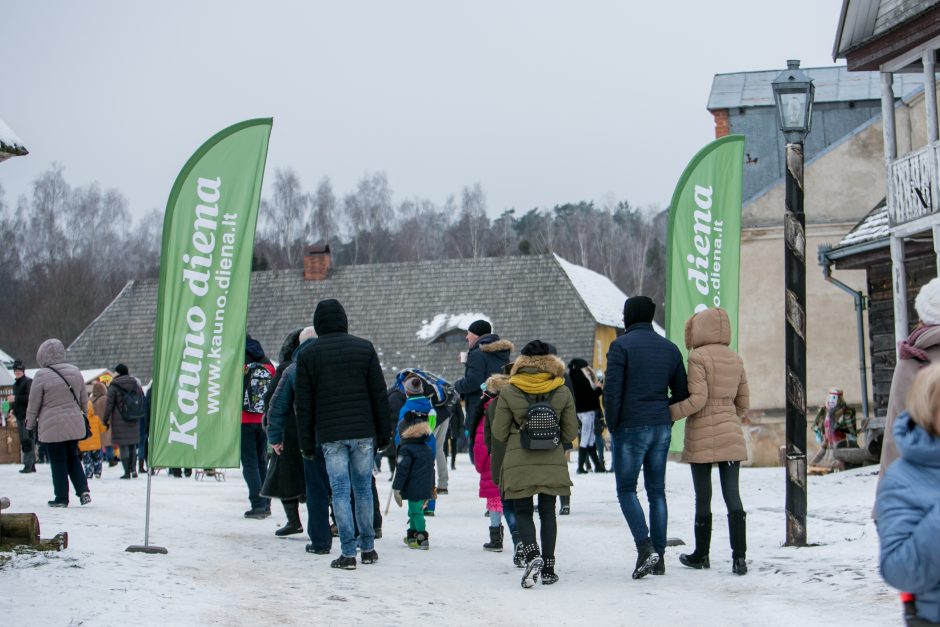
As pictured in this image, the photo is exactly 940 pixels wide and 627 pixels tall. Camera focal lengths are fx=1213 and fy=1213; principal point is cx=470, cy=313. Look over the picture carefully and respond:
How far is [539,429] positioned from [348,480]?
1.58 metres

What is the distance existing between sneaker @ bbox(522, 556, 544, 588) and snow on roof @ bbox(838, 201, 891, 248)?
35.2ft

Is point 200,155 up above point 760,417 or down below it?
above

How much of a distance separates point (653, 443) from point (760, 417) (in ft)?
54.0

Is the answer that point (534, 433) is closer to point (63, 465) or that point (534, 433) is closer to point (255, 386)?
point (255, 386)

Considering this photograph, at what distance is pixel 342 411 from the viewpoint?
8.59 meters

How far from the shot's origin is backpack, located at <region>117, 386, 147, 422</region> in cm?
1980

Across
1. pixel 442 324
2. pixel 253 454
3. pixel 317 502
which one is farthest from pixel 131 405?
pixel 442 324

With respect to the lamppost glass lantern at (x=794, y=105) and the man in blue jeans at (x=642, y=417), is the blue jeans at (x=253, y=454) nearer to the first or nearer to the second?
the man in blue jeans at (x=642, y=417)

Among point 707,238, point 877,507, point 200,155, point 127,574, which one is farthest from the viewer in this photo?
point 707,238

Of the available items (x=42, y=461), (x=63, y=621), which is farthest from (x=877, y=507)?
(x=42, y=461)

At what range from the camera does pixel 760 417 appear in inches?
951

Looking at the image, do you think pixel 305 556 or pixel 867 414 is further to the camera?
pixel 867 414

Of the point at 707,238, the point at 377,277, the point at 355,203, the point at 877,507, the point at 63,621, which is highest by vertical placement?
the point at 355,203

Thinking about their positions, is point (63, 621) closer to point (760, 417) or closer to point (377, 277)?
point (760, 417)
